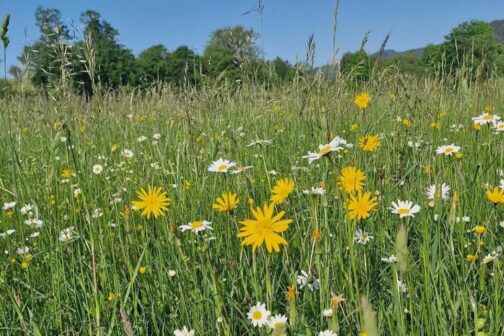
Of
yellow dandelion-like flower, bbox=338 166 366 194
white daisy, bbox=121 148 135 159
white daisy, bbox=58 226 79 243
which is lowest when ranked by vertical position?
white daisy, bbox=58 226 79 243

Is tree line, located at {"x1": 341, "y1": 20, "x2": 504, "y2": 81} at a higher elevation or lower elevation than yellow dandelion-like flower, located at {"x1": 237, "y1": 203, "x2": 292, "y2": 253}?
higher

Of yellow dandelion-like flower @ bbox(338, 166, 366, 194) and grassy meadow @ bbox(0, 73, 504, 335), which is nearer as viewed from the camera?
grassy meadow @ bbox(0, 73, 504, 335)

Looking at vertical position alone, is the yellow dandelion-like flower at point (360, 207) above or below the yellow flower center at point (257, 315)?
above

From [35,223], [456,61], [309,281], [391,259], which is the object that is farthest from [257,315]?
[456,61]

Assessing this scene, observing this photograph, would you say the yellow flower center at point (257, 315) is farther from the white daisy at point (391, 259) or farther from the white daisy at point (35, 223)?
the white daisy at point (35, 223)

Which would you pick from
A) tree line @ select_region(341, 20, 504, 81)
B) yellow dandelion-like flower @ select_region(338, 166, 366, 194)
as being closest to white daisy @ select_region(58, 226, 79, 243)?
yellow dandelion-like flower @ select_region(338, 166, 366, 194)

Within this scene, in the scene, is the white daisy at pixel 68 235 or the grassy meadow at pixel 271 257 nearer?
the grassy meadow at pixel 271 257

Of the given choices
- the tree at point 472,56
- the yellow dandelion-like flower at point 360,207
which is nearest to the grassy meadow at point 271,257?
the yellow dandelion-like flower at point 360,207

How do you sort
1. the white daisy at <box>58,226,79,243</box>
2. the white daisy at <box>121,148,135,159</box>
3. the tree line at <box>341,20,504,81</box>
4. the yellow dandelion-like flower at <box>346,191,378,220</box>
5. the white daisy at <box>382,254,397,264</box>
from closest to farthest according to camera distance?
1. the white daisy at <box>382,254,397,264</box>
2. the yellow dandelion-like flower at <box>346,191,378,220</box>
3. the white daisy at <box>58,226,79,243</box>
4. the tree line at <box>341,20,504,81</box>
5. the white daisy at <box>121,148,135,159</box>

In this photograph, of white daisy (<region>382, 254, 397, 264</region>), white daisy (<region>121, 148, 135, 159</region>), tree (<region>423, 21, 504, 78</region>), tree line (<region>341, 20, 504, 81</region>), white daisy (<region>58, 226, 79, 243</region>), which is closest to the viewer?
white daisy (<region>382, 254, 397, 264</region>)

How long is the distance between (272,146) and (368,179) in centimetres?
94

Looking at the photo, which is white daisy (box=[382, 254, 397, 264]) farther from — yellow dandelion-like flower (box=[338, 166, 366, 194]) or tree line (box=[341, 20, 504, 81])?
tree line (box=[341, 20, 504, 81])

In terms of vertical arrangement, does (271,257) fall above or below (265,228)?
below

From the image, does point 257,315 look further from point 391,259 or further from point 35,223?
point 35,223
